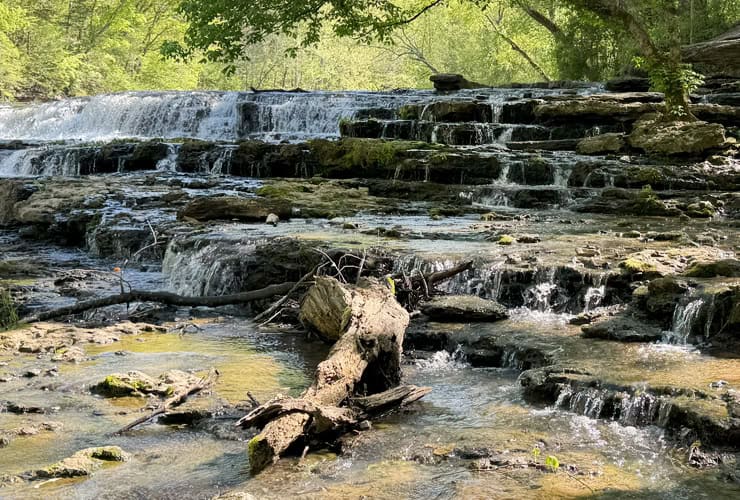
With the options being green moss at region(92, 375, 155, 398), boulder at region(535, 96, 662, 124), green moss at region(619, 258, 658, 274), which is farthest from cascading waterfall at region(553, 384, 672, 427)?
boulder at region(535, 96, 662, 124)

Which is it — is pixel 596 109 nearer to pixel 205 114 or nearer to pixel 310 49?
pixel 205 114

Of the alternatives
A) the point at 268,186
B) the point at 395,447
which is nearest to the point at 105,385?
the point at 395,447

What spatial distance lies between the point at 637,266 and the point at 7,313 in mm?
6162

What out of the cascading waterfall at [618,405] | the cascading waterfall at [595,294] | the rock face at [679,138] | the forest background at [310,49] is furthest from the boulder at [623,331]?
the forest background at [310,49]

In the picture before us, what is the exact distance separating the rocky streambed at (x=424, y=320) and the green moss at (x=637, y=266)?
0.10 feet

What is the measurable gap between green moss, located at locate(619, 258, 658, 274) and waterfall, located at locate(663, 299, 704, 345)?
Result: 35.6 inches

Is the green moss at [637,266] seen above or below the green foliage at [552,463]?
above

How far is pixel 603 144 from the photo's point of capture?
1485cm

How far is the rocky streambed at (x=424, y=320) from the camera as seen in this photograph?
4.04m

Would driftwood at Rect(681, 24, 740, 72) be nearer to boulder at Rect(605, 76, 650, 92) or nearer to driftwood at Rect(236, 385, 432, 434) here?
boulder at Rect(605, 76, 650, 92)

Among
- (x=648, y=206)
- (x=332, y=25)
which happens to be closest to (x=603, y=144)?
(x=648, y=206)

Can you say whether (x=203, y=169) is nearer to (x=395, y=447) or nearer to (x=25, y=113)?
(x=25, y=113)

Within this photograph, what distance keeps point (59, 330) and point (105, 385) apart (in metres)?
2.11

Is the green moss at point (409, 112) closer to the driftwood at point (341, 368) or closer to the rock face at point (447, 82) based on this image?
the rock face at point (447, 82)
